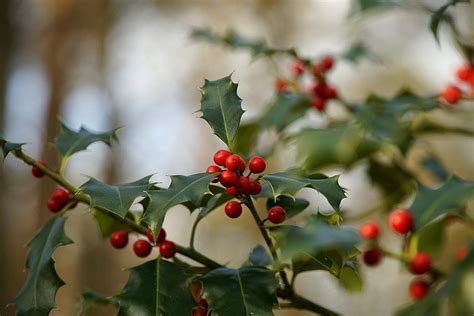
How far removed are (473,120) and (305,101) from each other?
49cm

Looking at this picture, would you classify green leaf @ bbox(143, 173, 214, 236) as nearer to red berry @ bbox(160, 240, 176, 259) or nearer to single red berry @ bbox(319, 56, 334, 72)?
red berry @ bbox(160, 240, 176, 259)

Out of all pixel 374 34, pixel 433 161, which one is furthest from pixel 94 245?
pixel 433 161

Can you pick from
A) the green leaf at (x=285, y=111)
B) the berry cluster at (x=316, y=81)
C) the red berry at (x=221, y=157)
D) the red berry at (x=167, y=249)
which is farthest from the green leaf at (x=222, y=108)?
the berry cluster at (x=316, y=81)

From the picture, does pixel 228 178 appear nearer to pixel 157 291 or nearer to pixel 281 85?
pixel 157 291

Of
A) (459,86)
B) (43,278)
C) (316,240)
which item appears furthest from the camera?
(459,86)

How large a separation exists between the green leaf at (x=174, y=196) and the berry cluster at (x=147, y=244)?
10 cm

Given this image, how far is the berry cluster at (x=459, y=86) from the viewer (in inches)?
52.7

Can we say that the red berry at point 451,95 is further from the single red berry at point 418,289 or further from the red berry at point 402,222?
the red berry at point 402,222

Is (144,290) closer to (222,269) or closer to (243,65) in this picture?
(222,269)

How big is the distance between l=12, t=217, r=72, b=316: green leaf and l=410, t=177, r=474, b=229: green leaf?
0.46 m

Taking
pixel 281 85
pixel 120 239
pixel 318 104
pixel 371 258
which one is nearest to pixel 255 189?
pixel 120 239

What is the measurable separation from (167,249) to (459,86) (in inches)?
36.8

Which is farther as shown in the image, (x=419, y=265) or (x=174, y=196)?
(x=419, y=265)

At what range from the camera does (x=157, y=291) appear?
743mm
